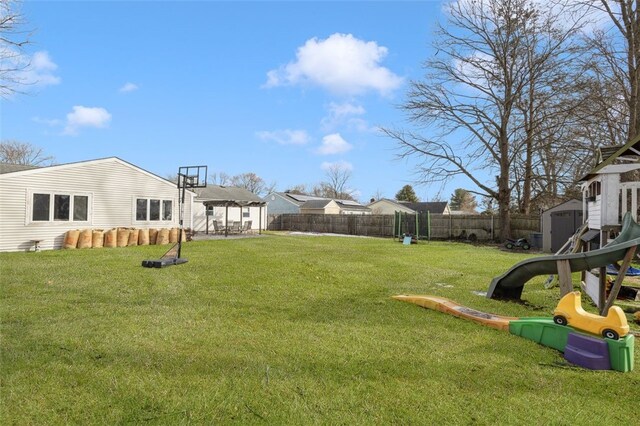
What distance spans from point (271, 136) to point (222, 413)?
95.8 ft

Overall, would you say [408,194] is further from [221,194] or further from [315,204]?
[221,194]

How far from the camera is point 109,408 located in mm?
2328

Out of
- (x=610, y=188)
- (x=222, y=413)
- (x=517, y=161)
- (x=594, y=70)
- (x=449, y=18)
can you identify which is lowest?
(x=222, y=413)

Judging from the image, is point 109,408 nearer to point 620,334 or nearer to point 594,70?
point 620,334

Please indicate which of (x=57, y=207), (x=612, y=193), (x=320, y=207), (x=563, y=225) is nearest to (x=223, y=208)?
(x=57, y=207)

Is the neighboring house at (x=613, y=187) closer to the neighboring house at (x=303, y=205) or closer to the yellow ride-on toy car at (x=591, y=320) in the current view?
the yellow ride-on toy car at (x=591, y=320)

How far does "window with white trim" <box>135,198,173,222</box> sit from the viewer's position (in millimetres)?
16297

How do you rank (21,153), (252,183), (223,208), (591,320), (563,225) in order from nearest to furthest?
(591,320)
(563,225)
(223,208)
(21,153)
(252,183)

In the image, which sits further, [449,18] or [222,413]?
[449,18]

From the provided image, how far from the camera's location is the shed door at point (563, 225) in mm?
14477

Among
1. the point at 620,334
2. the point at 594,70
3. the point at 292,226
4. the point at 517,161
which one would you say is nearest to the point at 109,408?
the point at 620,334

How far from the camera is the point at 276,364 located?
307 cm

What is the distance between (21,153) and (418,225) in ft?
124

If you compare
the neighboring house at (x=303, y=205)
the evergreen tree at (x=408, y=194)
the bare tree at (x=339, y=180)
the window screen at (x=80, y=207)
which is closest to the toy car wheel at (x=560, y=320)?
the window screen at (x=80, y=207)
